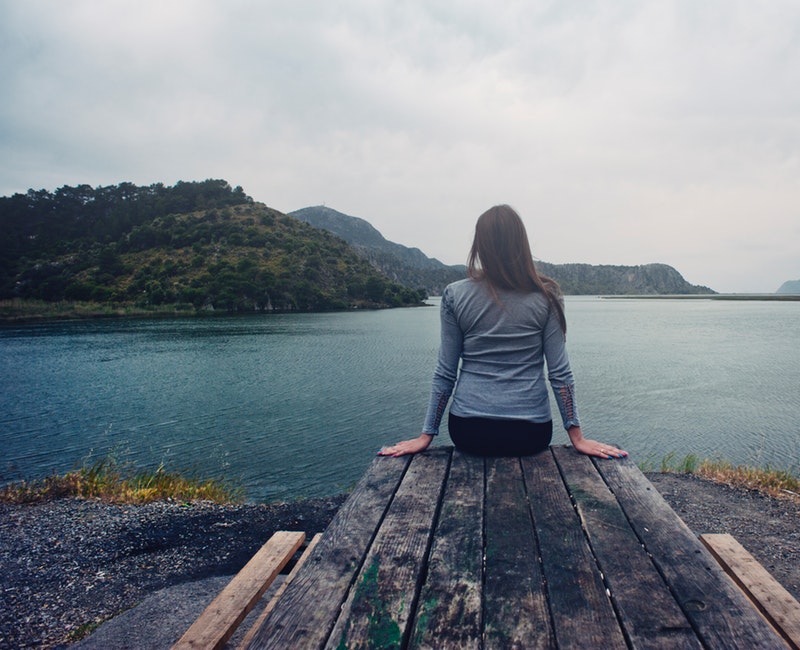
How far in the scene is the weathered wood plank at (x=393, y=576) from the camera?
1635mm

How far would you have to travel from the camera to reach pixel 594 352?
31953mm

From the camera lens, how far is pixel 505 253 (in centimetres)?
333

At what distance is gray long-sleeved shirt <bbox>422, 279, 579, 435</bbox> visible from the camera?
340 cm

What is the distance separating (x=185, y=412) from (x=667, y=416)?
16.1 m

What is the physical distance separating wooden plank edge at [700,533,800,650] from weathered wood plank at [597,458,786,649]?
0.87 m

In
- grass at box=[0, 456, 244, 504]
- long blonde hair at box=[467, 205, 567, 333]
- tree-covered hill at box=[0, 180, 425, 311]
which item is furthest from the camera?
tree-covered hill at box=[0, 180, 425, 311]

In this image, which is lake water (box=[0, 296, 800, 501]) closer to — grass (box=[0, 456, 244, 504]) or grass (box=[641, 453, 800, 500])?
grass (box=[0, 456, 244, 504])

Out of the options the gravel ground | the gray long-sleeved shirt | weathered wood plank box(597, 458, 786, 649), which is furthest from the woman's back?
the gravel ground

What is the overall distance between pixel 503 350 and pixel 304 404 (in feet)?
51.9

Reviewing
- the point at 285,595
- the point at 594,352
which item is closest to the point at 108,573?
the point at 285,595

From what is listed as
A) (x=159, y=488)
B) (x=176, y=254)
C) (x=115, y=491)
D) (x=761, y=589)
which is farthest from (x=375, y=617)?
(x=176, y=254)

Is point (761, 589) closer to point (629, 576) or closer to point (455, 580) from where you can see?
point (629, 576)

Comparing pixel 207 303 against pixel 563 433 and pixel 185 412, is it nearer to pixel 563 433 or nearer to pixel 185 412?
pixel 185 412

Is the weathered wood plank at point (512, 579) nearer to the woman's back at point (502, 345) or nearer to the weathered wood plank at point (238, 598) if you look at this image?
the woman's back at point (502, 345)
